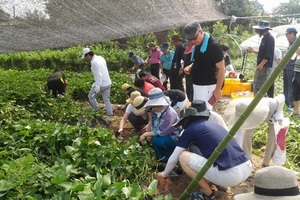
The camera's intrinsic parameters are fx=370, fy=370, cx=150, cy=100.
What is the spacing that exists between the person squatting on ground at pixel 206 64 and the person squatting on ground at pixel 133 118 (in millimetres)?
1059

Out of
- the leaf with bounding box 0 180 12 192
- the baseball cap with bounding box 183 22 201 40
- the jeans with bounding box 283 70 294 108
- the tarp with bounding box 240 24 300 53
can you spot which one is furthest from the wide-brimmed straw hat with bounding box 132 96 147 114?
the tarp with bounding box 240 24 300 53

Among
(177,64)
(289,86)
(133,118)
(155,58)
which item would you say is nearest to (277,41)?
(155,58)

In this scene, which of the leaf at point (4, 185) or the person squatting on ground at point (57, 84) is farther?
the person squatting on ground at point (57, 84)

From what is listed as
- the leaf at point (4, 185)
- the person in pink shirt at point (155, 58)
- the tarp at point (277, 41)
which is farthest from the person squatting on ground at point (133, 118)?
the tarp at point (277, 41)

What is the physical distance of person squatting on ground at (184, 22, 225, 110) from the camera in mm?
4215

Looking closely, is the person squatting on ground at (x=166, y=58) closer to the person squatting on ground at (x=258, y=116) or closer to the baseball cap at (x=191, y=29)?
the baseball cap at (x=191, y=29)

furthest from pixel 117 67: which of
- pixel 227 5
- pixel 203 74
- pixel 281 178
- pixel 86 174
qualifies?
pixel 281 178

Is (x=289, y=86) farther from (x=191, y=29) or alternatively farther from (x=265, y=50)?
(x=191, y=29)

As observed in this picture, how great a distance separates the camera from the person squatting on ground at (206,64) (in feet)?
13.8

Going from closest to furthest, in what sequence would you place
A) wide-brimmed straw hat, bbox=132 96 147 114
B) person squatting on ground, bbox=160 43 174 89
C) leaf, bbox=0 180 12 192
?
leaf, bbox=0 180 12 192 < wide-brimmed straw hat, bbox=132 96 147 114 < person squatting on ground, bbox=160 43 174 89

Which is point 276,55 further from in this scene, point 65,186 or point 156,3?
point 65,186

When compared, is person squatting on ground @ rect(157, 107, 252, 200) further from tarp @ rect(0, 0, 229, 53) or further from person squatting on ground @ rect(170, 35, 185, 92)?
person squatting on ground @ rect(170, 35, 185, 92)

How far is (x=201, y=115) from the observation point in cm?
347

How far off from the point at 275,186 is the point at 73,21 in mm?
2196
